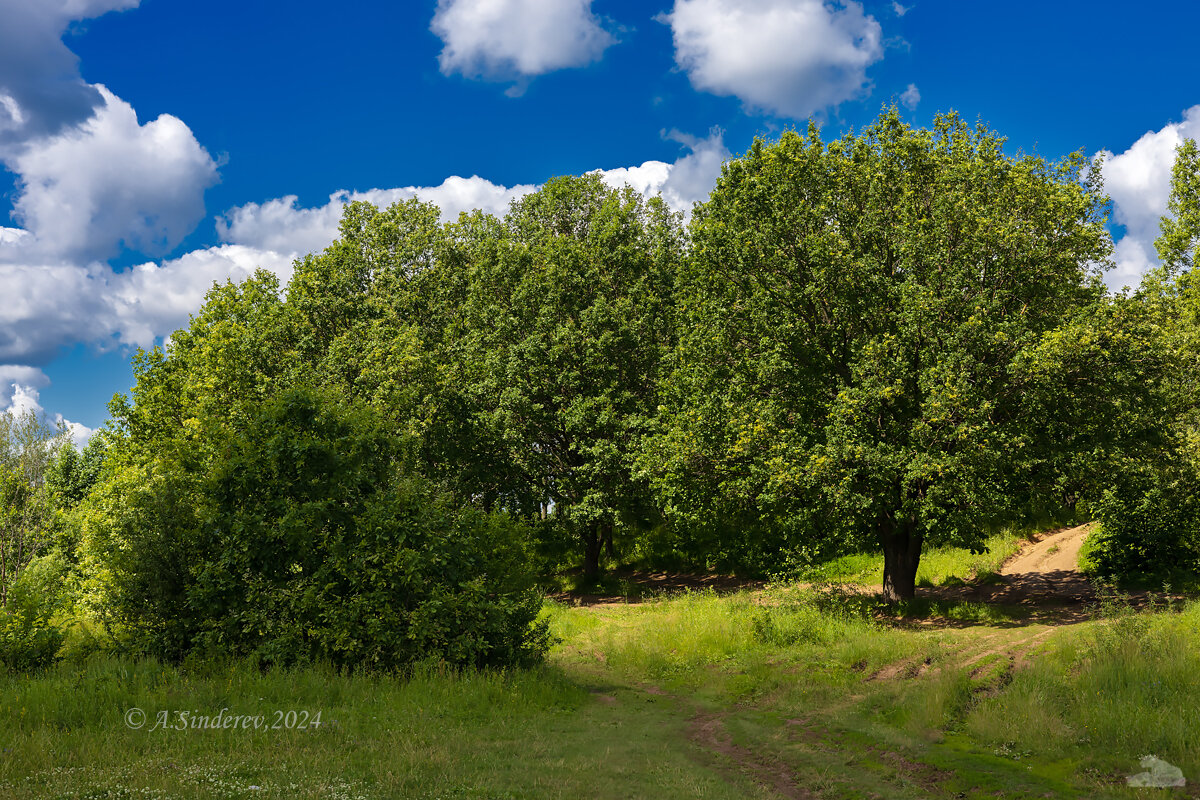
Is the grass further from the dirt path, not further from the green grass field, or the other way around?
the dirt path

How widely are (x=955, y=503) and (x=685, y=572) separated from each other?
2154 cm

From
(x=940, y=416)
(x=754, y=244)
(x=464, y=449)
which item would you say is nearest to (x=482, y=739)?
(x=940, y=416)

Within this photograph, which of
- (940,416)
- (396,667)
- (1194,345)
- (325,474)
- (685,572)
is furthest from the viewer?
(685,572)

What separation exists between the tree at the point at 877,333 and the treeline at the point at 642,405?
112 millimetres

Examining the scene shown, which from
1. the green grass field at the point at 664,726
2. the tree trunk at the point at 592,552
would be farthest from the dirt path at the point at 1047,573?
the tree trunk at the point at 592,552

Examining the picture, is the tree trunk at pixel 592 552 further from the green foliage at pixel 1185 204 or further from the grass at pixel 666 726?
the green foliage at pixel 1185 204

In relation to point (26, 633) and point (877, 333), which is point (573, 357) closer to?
point (877, 333)

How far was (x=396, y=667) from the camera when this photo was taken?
13.9 meters

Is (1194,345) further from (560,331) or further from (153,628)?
(153,628)

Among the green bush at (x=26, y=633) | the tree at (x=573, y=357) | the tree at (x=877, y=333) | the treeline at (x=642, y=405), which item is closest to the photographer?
the green bush at (x=26, y=633)

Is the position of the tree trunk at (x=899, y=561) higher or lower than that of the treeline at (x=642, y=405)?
lower

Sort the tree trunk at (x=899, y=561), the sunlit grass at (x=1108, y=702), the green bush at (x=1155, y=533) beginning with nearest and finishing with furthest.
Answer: the sunlit grass at (x=1108, y=702) → the tree trunk at (x=899, y=561) → the green bush at (x=1155, y=533)

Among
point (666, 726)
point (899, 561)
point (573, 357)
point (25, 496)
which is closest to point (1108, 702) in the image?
point (666, 726)

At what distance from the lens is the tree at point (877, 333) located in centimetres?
1964
